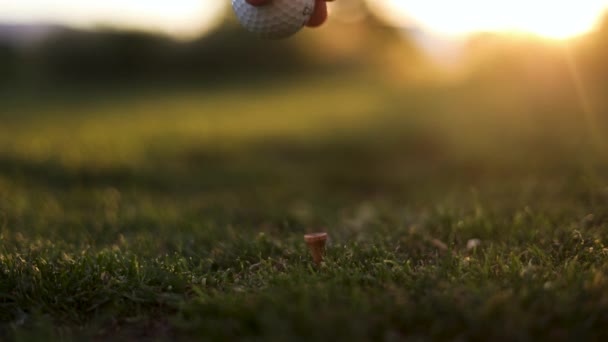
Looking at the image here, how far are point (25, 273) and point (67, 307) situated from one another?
12.8 inches

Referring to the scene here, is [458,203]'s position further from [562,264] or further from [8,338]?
[8,338]

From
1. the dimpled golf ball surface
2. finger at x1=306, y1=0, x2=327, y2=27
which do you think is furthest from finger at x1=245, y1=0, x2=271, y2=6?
finger at x1=306, y1=0, x2=327, y2=27

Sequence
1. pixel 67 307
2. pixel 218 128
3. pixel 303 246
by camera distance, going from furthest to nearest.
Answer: pixel 218 128
pixel 303 246
pixel 67 307

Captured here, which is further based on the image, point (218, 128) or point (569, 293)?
point (218, 128)

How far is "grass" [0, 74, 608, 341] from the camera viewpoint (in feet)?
6.47

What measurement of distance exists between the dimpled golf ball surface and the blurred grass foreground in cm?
113

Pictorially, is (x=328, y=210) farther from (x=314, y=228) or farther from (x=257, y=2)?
(x=257, y=2)

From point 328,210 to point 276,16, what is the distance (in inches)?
84.9

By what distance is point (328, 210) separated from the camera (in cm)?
464


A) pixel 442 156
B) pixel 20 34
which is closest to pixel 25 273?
pixel 442 156

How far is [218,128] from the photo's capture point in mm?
9461

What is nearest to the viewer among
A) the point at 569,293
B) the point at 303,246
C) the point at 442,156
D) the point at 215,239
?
the point at 569,293

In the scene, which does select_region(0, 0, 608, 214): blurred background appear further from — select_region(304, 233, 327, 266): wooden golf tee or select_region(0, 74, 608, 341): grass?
select_region(304, 233, 327, 266): wooden golf tee

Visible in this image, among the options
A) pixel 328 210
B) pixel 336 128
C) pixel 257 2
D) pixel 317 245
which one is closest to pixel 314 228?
pixel 328 210
